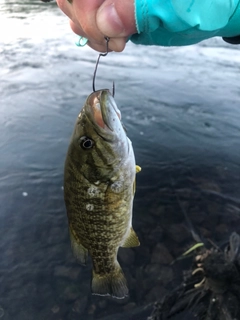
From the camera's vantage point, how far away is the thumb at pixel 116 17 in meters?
1.29

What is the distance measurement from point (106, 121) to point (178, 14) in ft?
2.08

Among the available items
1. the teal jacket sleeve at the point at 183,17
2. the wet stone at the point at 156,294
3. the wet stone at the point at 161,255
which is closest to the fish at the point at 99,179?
the teal jacket sleeve at the point at 183,17

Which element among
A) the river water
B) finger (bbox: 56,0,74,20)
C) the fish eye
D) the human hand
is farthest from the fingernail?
the river water

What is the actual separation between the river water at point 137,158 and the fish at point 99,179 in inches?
87.3

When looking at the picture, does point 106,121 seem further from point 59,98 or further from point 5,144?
point 59,98

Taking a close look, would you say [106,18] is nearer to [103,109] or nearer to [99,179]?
[103,109]

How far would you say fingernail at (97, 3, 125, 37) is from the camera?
1305mm

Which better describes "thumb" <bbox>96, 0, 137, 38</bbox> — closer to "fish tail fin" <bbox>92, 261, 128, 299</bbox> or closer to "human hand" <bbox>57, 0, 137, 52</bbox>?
"human hand" <bbox>57, 0, 137, 52</bbox>

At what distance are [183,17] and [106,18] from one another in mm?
297

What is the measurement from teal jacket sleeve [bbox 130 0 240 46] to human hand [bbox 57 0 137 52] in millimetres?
38

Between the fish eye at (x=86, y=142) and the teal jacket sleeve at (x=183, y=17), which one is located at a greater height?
the teal jacket sleeve at (x=183, y=17)

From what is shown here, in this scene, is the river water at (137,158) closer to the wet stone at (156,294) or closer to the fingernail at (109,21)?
the wet stone at (156,294)

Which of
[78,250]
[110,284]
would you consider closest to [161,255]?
[110,284]

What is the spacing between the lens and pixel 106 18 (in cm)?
131
